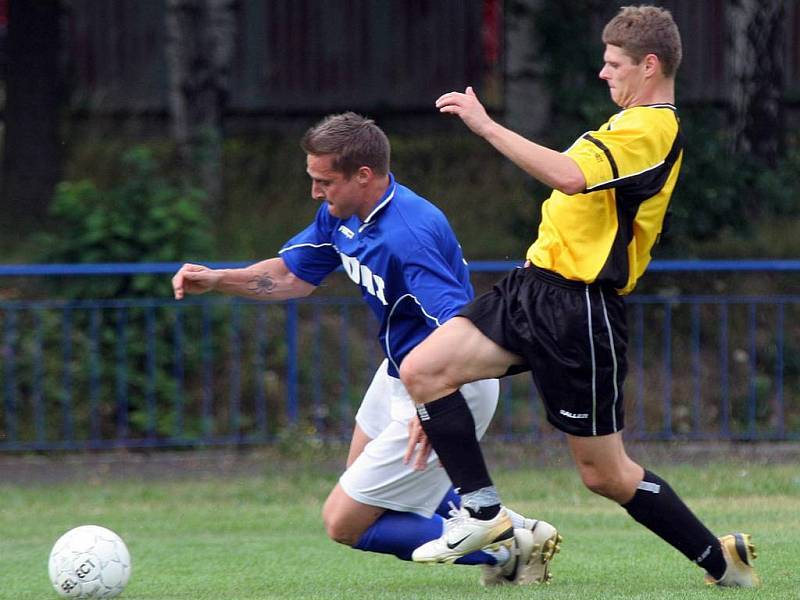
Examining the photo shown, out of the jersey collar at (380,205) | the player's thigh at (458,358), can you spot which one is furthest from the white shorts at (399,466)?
the jersey collar at (380,205)

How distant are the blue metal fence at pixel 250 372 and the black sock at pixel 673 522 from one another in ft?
14.3

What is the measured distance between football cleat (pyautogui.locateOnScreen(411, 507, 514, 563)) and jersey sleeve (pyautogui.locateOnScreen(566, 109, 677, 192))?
44.0 inches

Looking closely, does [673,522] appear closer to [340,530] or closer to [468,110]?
[340,530]

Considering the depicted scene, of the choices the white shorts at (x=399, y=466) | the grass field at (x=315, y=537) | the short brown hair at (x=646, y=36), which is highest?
the short brown hair at (x=646, y=36)

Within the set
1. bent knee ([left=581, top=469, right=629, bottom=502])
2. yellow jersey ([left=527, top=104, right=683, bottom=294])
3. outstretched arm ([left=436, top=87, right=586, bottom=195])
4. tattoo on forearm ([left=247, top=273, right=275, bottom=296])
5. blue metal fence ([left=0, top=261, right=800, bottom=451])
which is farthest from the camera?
blue metal fence ([left=0, top=261, right=800, bottom=451])

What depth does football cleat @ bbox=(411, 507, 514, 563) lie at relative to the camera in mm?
4773

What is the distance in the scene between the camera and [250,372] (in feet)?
33.4

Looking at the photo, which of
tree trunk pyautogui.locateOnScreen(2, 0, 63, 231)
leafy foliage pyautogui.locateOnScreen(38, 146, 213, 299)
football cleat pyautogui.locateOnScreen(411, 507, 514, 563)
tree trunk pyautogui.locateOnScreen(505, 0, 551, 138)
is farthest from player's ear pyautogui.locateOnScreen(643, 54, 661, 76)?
tree trunk pyautogui.locateOnScreen(2, 0, 63, 231)

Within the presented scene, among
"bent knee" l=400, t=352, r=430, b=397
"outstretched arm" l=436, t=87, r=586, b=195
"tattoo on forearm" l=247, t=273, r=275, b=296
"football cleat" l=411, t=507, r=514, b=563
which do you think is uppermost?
"outstretched arm" l=436, t=87, r=586, b=195

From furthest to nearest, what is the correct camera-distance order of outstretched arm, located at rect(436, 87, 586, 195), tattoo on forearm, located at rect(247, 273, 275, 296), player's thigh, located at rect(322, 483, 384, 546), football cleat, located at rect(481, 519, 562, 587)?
tattoo on forearm, located at rect(247, 273, 275, 296) → football cleat, located at rect(481, 519, 562, 587) → player's thigh, located at rect(322, 483, 384, 546) → outstretched arm, located at rect(436, 87, 586, 195)

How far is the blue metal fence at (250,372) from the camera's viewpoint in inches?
378

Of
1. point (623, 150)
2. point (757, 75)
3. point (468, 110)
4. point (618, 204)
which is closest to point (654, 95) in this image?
point (623, 150)

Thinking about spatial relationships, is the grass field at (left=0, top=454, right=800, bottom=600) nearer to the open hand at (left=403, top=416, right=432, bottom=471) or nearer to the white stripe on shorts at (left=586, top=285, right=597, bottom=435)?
the open hand at (left=403, top=416, right=432, bottom=471)

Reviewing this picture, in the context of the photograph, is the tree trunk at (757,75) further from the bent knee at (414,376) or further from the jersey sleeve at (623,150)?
the bent knee at (414,376)
